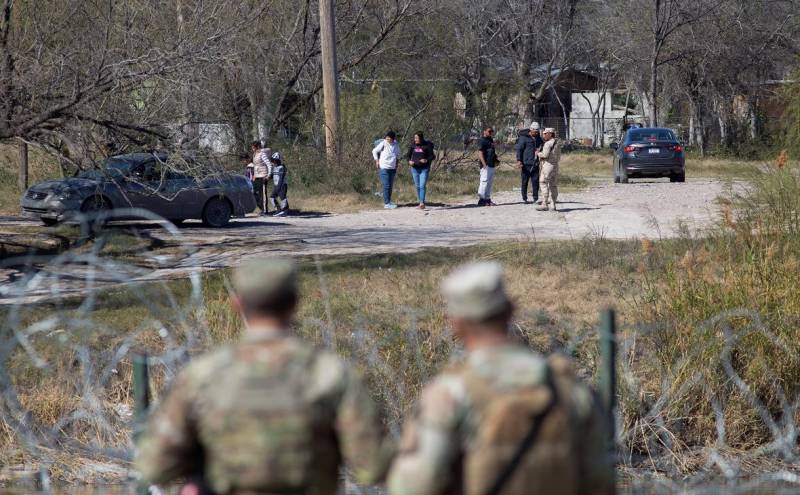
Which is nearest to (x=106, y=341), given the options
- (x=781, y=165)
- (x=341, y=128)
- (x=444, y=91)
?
(x=781, y=165)

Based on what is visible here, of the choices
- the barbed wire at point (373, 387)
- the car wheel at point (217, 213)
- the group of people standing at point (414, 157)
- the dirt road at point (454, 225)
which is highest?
the group of people standing at point (414, 157)

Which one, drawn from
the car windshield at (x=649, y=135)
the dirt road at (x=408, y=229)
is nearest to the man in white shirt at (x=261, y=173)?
the dirt road at (x=408, y=229)

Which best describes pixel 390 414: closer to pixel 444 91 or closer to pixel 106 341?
pixel 106 341

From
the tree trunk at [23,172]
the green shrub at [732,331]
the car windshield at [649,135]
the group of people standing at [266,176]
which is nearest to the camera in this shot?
the green shrub at [732,331]

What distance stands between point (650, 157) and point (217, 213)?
14373 millimetres

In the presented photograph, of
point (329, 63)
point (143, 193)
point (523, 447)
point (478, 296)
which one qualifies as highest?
point (329, 63)

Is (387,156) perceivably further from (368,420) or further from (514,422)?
(514,422)

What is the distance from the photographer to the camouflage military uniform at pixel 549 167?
1942 centimetres

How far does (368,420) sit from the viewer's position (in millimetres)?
3289

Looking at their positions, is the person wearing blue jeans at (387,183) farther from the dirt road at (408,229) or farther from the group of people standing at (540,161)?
the group of people standing at (540,161)

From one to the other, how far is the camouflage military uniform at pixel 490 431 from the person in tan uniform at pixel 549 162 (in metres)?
16.4

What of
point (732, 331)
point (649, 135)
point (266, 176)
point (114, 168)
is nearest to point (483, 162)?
point (266, 176)

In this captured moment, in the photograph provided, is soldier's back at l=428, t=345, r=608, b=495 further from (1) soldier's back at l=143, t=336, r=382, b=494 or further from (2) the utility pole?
(2) the utility pole

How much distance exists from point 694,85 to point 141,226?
1341 inches
